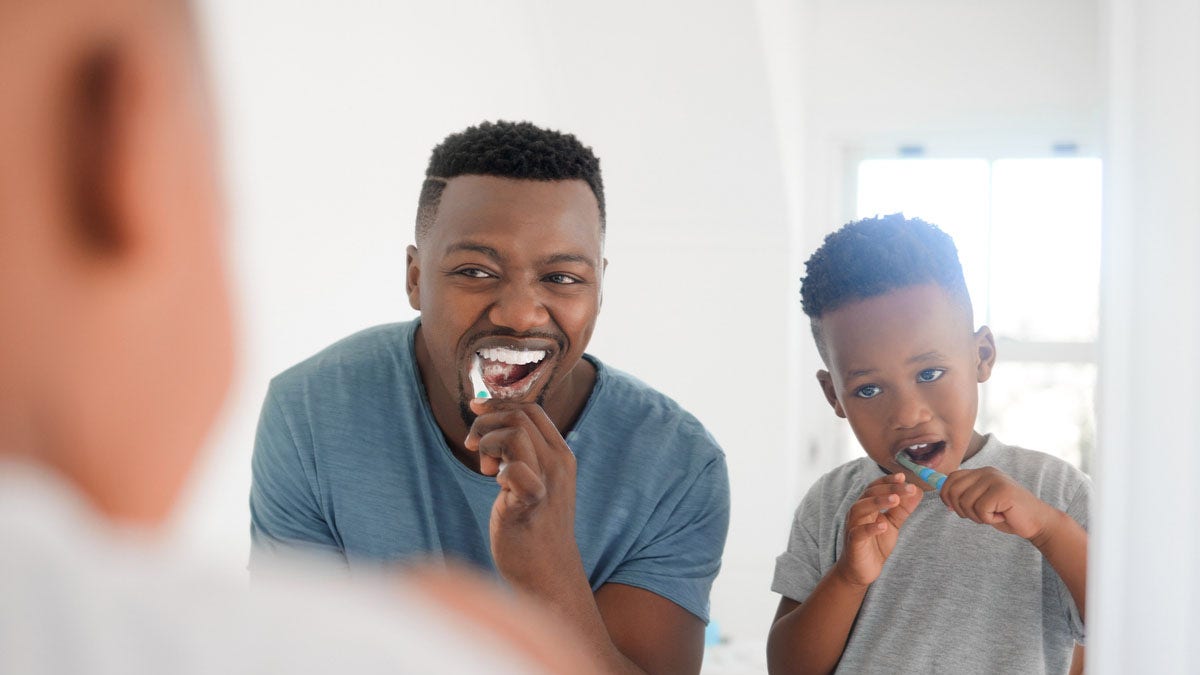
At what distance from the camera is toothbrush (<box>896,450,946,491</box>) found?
85 centimetres

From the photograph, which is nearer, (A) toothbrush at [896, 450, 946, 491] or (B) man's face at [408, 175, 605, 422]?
(A) toothbrush at [896, 450, 946, 491]

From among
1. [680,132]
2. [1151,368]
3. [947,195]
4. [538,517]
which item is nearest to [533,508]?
[538,517]

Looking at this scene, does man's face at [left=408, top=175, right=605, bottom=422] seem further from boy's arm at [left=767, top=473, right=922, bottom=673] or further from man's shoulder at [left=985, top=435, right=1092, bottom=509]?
man's shoulder at [left=985, top=435, right=1092, bottom=509]

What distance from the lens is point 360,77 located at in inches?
73.2

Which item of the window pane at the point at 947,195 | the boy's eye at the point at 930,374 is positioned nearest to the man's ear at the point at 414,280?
the boy's eye at the point at 930,374

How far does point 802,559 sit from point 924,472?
0.19m

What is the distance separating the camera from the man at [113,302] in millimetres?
275

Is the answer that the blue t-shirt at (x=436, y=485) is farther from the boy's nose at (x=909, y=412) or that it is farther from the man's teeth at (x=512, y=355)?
the boy's nose at (x=909, y=412)

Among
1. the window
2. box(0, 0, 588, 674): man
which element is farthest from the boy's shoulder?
the window

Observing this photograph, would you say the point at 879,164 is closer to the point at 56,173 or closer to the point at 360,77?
the point at 360,77

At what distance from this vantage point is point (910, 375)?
899 millimetres

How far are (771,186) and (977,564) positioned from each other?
5.79 ft

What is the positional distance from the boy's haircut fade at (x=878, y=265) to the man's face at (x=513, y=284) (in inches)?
8.5

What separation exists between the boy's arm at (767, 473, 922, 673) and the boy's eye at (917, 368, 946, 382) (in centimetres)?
9
